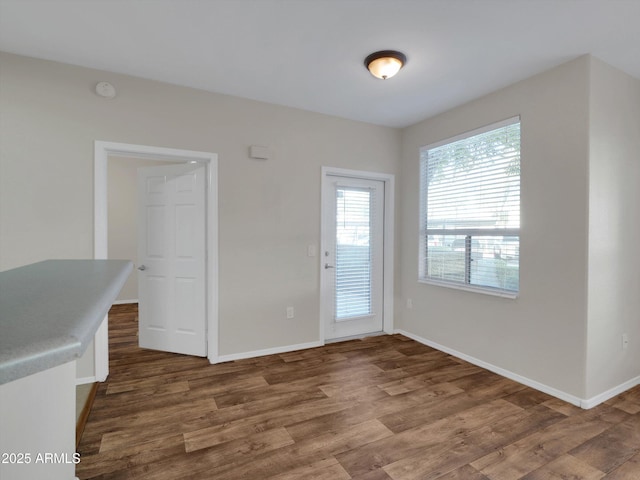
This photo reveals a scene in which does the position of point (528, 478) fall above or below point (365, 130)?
below

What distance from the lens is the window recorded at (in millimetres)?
3053

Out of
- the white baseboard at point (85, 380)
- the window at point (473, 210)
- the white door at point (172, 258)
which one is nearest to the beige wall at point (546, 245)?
the window at point (473, 210)

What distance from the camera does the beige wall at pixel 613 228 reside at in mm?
2533

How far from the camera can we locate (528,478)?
→ 1796 millimetres

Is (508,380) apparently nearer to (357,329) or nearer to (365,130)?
(357,329)

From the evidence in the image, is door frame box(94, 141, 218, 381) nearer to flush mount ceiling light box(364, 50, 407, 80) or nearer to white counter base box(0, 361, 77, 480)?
flush mount ceiling light box(364, 50, 407, 80)

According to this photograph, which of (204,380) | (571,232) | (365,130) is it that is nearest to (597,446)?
(571,232)

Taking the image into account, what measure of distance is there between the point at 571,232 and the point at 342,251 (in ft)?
7.37

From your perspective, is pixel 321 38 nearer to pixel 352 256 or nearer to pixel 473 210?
pixel 473 210

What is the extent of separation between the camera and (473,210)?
133 inches

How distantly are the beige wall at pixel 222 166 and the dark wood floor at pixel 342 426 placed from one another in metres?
0.73

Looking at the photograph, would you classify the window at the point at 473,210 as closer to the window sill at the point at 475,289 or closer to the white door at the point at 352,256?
the window sill at the point at 475,289

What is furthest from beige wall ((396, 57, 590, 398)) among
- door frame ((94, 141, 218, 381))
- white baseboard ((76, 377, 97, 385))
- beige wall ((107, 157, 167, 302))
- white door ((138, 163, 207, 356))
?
beige wall ((107, 157, 167, 302))

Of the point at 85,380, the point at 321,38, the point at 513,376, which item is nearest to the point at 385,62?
the point at 321,38
